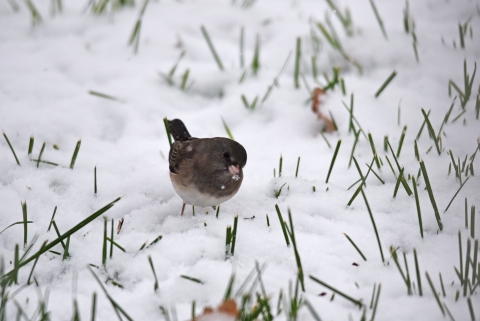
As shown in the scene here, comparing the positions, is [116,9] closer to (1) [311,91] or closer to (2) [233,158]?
(1) [311,91]

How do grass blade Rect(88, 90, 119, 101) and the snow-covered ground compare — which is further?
grass blade Rect(88, 90, 119, 101)

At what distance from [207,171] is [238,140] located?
89cm

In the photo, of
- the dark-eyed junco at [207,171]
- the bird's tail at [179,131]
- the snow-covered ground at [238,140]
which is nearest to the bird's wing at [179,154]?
the dark-eyed junco at [207,171]

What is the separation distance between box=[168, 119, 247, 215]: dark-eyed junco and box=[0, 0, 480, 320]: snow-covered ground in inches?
5.7

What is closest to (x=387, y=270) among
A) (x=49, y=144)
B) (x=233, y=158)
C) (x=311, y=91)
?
(x=233, y=158)

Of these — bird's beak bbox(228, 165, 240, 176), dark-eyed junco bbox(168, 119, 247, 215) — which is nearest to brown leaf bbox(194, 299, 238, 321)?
dark-eyed junco bbox(168, 119, 247, 215)

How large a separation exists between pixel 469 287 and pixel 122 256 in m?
1.59

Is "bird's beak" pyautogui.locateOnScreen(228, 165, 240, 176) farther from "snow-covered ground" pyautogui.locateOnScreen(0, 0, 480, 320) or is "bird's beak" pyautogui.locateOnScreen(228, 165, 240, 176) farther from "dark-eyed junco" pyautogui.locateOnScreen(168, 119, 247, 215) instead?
"snow-covered ground" pyautogui.locateOnScreen(0, 0, 480, 320)

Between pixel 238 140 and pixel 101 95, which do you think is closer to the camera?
pixel 238 140

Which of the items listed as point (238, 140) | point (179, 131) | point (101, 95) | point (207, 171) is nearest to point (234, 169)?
point (207, 171)

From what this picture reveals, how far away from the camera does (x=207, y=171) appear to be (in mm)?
2627

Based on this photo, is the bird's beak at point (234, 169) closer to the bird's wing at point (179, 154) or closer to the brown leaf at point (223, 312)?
the bird's wing at point (179, 154)

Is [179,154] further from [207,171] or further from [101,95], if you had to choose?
[101,95]

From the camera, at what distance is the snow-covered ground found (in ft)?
6.65
